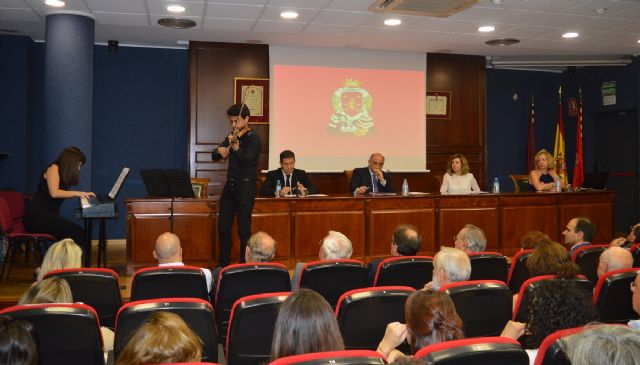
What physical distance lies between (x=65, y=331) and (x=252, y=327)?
742mm

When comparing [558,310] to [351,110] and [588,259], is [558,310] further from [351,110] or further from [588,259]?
[351,110]

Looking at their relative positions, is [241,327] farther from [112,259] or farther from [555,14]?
[555,14]

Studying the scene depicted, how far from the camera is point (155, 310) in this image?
7.40ft

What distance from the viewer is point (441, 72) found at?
9953mm

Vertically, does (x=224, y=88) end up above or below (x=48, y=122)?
above

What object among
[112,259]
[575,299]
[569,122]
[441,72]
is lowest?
[112,259]

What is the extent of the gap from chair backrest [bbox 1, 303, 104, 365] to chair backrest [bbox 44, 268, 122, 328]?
0.76 metres

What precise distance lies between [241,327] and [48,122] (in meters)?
5.51

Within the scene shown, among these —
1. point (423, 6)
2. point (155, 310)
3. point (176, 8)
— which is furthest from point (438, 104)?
point (155, 310)

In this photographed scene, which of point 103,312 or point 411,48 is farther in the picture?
point 411,48

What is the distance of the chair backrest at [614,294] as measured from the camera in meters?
2.94

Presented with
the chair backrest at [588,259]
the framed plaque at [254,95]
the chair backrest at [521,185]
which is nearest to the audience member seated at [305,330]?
the chair backrest at [588,259]

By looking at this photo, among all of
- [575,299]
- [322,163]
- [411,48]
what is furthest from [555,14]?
[575,299]

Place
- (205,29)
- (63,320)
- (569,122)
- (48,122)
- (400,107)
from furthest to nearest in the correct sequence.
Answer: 1. (569,122)
2. (400,107)
3. (205,29)
4. (48,122)
5. (63,320)
